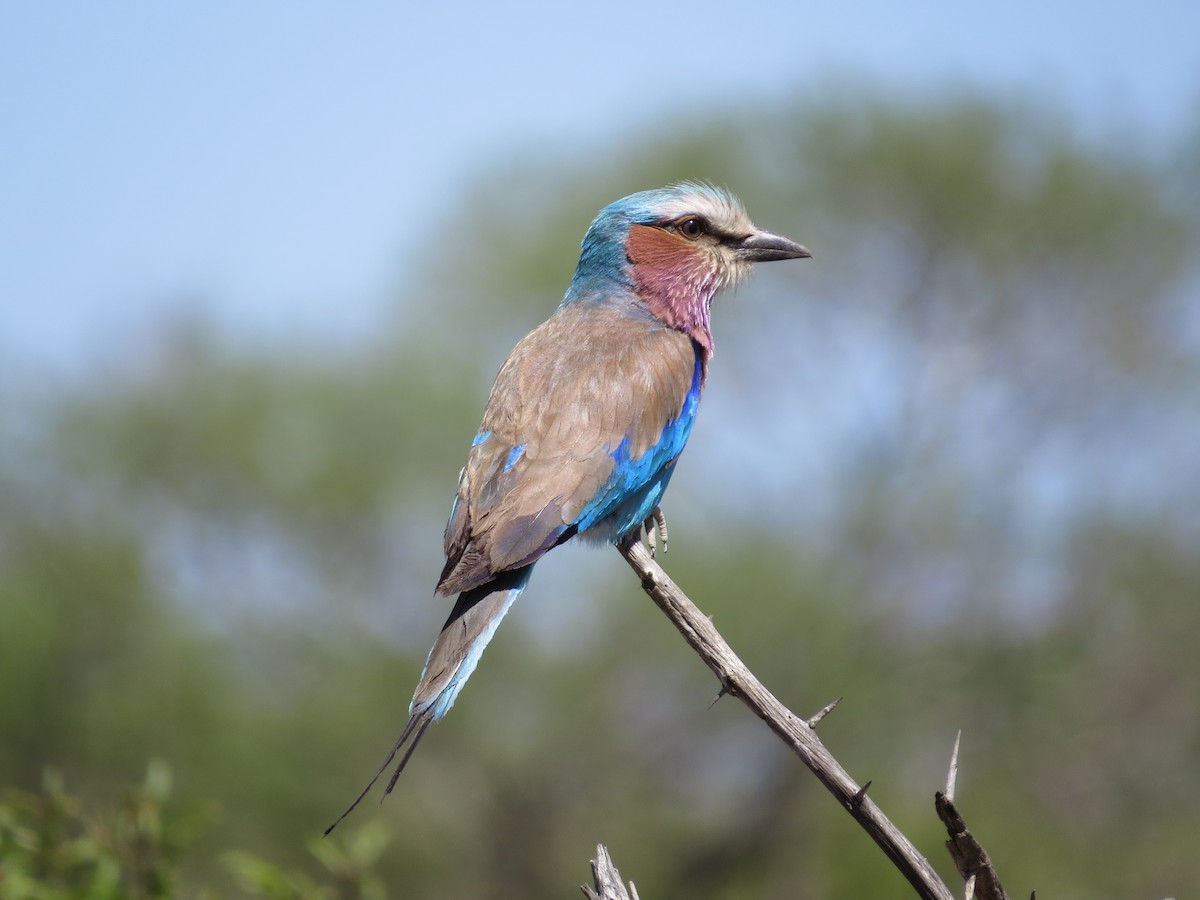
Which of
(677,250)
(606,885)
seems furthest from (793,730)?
(677,250)

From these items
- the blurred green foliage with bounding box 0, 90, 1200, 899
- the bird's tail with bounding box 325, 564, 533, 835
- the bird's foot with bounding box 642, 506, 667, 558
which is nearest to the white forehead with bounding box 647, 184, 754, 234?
the bird's foot with bounding box 642, 506, 667, 558

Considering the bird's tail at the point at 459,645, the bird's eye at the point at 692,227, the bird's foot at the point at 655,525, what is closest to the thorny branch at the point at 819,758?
the bird's tail at the point at 459,645

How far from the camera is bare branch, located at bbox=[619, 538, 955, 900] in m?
2.27

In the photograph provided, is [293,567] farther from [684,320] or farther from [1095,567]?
[684,320]

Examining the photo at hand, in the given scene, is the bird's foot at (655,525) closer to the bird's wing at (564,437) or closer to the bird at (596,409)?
the bird at (596,409)

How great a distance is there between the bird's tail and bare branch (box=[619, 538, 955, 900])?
382 millimetres

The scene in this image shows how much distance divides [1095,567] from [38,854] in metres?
19.2

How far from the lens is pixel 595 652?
1994 centimetres

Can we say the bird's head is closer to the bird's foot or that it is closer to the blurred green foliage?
the bird's foot

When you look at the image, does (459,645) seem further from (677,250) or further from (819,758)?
(677,250)

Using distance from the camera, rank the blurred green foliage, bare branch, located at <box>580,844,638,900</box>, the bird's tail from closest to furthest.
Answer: bare branch, located at <box>580,844,638,900</box>, the bird's tail, the blurred green foliage

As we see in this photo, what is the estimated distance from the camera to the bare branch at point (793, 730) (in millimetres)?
2266

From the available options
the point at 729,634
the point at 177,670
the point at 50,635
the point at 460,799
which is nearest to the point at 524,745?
the point at 460,799

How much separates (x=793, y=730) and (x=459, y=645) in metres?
0.93
